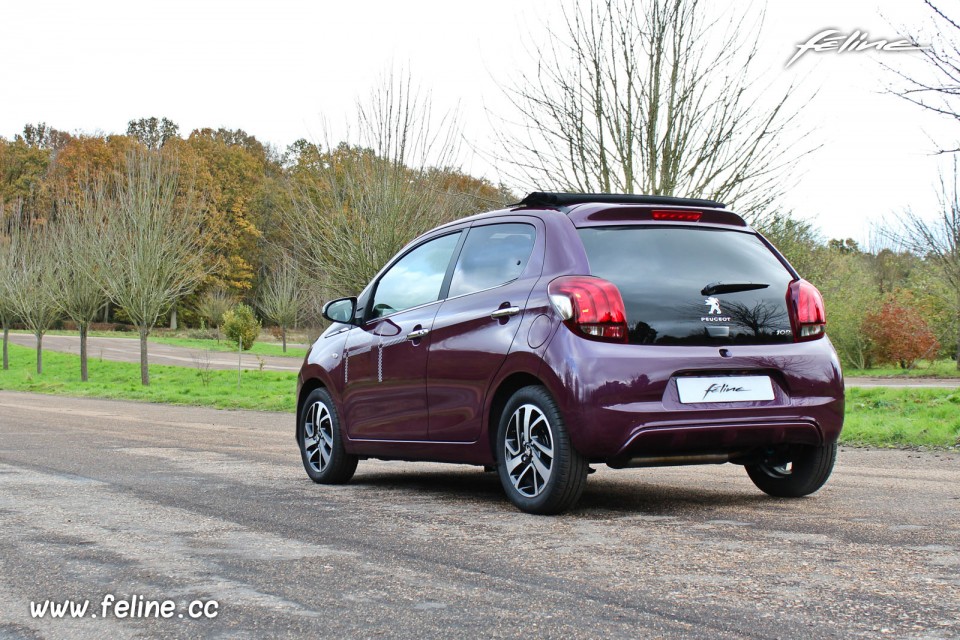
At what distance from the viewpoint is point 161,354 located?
48.4 metres

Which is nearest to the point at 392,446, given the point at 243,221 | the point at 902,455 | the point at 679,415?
the point at 679,415

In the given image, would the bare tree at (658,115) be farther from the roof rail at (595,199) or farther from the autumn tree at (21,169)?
the autumn tree at (21,169)

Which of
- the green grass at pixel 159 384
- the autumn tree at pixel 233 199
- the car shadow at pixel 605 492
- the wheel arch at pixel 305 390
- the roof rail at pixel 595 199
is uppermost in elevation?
A: the autumn tree at pixel 233 199

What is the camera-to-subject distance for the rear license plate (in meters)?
5.01

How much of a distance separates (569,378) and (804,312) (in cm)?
143

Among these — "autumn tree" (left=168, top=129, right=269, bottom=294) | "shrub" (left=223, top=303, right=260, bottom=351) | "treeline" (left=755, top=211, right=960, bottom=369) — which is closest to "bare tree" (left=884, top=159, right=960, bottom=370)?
"treeline" (left=755, top=211, right=960, bottom=369)

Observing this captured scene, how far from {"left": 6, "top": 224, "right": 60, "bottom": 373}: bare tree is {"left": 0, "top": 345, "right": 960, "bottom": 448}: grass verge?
199 centimetres

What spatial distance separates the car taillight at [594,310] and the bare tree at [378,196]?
12.2 metres

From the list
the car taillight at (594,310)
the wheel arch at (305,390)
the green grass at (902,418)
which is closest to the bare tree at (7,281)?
the green grass at (902,418)

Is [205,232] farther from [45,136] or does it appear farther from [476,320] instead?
[45,136]

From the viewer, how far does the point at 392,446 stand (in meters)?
6.48

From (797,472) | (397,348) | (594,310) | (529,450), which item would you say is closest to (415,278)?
(397,348)

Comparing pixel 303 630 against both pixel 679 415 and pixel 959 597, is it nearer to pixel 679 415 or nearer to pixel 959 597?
pixel 959 597

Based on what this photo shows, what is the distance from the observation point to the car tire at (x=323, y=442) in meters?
7.05
